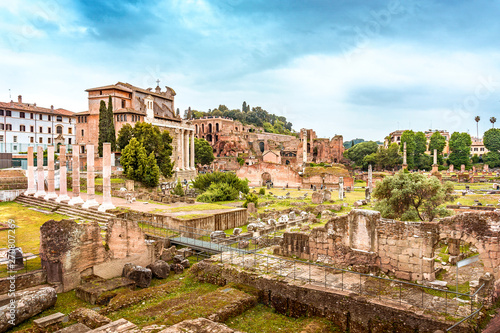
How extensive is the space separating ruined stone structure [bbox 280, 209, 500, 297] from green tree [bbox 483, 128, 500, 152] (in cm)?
9128

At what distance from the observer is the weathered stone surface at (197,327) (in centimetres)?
788

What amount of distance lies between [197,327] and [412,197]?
16.9 metres

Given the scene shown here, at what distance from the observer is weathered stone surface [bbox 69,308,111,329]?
9055mm

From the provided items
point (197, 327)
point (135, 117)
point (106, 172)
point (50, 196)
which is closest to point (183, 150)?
point (135, 117)

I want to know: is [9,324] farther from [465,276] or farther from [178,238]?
[465,276]

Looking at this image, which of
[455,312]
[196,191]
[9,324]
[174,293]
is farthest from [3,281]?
[196,191]

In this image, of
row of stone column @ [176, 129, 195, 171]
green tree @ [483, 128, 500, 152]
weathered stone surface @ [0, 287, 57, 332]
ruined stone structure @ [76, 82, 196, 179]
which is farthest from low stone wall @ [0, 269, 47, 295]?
green tree @ [483, 128, 500, 152]

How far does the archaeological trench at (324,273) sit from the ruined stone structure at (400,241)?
3 centimetres

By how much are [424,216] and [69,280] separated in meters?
19.0

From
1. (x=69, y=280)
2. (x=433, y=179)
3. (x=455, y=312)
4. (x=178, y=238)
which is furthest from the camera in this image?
(x=433, y=179)

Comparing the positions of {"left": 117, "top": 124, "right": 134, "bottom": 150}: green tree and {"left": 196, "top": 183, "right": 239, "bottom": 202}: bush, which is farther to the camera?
{"left": 117, "top": 124, "right": 134, "bottom": 150}: green tree

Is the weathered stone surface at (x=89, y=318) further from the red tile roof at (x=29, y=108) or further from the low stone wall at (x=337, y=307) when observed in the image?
the red tile roof at (x=29, y=108)

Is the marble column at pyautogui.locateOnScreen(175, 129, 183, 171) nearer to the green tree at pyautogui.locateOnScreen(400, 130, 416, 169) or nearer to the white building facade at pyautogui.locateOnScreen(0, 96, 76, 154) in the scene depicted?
the white building facade at pyautogui.locateOnScreen(0, 96, 76, 154)

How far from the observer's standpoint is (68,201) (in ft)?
83.2
